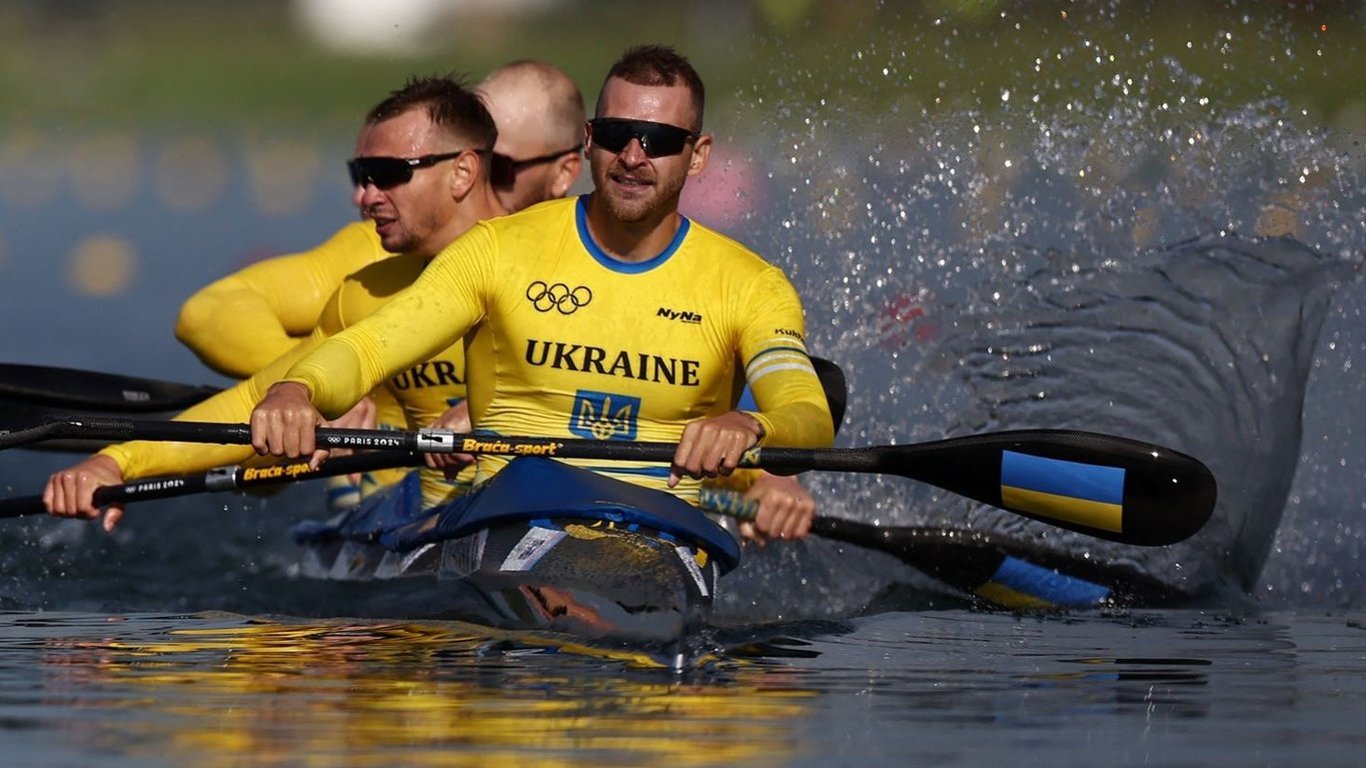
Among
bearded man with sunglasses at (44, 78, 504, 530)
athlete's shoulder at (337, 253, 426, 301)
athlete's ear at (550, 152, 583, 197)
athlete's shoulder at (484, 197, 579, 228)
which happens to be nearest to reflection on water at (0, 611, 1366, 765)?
bearded man with sunglasses at (44, 78, 504, 530)

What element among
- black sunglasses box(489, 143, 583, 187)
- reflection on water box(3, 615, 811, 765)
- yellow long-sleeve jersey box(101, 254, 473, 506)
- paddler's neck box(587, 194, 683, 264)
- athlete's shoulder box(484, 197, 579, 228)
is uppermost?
black sunglasses box(489, 143, 583, 187)

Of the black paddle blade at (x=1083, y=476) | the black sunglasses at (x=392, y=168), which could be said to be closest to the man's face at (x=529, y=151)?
the black sunglasses at (x=392, y=168)

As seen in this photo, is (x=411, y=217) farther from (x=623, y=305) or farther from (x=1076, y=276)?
(x=1076, y=276)

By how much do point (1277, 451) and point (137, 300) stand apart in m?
9.25

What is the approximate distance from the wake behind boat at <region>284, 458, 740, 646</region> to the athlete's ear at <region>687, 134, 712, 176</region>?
0.91m

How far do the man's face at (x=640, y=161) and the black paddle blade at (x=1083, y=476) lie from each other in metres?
0.88

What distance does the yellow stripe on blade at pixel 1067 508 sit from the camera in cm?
596

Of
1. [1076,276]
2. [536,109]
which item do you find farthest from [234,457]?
[1076,276]

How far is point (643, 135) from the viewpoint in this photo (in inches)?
236

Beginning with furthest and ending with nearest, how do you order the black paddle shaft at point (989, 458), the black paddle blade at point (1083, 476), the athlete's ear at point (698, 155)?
the athlete's ear at point (698, 155), the black paddle blade at point (1083, 476), the black paddle shaft at point (989, 458)

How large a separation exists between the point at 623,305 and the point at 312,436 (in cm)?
102

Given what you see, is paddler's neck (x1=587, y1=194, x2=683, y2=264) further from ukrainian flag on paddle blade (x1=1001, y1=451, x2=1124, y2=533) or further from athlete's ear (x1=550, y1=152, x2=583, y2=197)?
athlete's ear (x1=550, y1=152, x2=583, y2=197)

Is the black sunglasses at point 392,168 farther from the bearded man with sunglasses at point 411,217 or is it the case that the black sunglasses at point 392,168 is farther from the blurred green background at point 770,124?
the blurred green background at point 770,124

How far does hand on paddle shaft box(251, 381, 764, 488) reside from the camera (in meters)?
5.42
